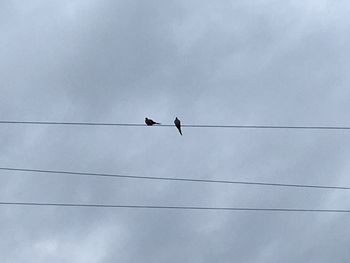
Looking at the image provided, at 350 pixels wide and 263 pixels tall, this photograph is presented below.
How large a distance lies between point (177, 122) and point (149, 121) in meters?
3.65

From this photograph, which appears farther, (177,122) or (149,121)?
(177,122)

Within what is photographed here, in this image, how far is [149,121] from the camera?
41938 mm

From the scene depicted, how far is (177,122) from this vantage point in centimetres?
4509
